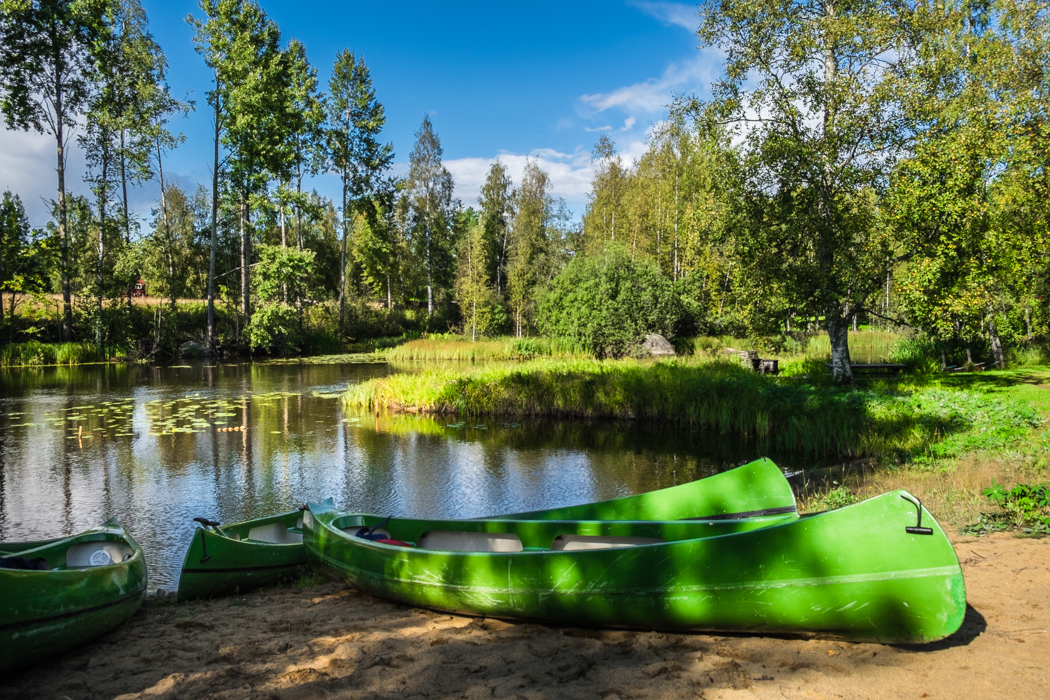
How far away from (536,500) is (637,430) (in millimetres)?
5788

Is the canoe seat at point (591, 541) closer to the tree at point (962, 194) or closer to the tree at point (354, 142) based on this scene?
the tree at point (962, 194)

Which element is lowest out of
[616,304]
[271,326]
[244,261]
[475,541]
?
[475,541]

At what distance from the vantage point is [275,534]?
21.2 ft

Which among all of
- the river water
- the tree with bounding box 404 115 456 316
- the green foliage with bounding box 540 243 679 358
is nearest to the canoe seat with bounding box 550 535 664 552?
the river water

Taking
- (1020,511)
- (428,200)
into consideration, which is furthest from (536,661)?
(428,200)

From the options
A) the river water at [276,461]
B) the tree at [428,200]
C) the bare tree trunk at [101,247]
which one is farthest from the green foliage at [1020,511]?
the tree at [428,200]

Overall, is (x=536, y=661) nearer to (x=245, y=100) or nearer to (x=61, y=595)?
(x=61, y=595)

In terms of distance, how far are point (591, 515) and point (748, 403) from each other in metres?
8.90

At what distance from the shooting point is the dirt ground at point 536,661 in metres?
3.16

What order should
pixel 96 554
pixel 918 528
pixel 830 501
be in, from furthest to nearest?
pixel 830 501 < pixel 96 554 < pixel 918 528

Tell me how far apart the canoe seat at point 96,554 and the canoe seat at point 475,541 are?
96.9 inches

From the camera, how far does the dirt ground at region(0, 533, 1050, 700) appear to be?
124 inches

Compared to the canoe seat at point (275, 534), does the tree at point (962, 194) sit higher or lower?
higher

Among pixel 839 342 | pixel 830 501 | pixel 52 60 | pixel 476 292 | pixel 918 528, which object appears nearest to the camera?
pixel 918 528
